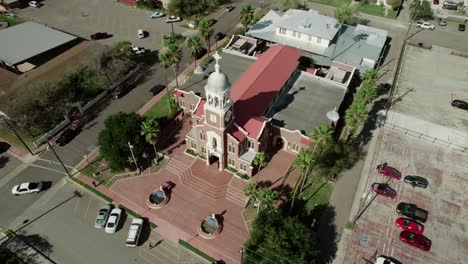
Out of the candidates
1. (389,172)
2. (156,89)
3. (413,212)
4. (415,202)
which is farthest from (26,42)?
(415,202)

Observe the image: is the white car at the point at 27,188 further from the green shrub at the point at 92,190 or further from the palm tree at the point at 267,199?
the palm tree at the point at 267,199

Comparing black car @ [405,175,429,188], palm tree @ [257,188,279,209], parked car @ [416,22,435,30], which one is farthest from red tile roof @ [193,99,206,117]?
parked car @ [416,22,435,30]

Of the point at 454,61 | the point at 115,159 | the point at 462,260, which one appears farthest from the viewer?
the point at 454,61

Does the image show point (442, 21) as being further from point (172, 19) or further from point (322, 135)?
point (172, 19)

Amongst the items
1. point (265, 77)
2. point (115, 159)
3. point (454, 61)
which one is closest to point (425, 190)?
point (265, 77)

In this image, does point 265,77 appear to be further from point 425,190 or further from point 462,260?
point 462,260

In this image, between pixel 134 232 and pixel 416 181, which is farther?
pixel 416 181

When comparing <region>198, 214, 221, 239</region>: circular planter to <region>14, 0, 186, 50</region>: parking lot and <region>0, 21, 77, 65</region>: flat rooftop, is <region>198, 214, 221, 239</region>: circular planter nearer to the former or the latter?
<region>14, 0, 186, 50</region>: parking lot
